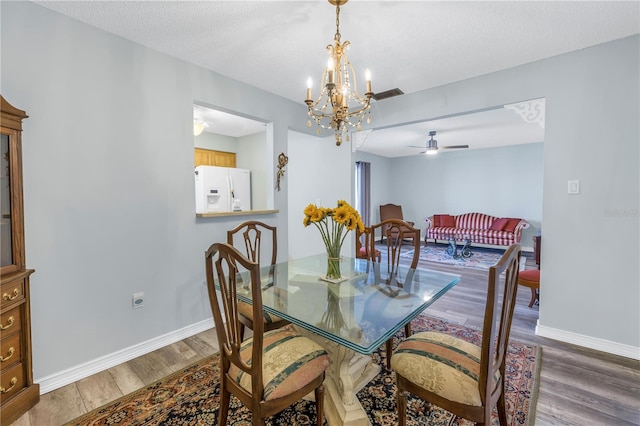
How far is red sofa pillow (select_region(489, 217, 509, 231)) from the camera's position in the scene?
635 centimetres

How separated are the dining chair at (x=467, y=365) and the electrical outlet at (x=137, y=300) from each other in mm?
1938

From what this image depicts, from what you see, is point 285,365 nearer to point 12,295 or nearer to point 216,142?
point 12,295

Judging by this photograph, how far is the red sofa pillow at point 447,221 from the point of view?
714 cm

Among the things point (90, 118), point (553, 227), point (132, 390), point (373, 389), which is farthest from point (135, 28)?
point (553, 227)

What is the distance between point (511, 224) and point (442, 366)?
20.5ft

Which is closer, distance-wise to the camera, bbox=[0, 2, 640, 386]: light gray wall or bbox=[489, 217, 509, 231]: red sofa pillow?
bbox=[0, 2, 640, 386]: light gray wall

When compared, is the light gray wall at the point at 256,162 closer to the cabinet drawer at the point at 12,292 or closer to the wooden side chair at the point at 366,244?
the wooden side chair at the point at 366,244

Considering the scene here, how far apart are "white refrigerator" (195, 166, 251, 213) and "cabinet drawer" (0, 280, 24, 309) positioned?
2.86 metres

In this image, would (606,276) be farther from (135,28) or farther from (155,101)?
(135,28)

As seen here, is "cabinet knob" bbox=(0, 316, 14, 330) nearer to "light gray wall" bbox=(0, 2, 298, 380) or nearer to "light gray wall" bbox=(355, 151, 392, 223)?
"light gray wall" bbox=(0, 2, 298, 380)

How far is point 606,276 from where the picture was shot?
2.24 m

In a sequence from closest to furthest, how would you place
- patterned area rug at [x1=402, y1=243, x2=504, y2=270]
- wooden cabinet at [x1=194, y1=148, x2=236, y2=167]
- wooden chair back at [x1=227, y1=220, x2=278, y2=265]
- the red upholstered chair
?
1. wooden chair back at [x1=227, y1=220, x2=278, y2=265]
2. the red upholstered chair
3. wooden cabinet at [x1=194, y1=148, x2=236, y2=167]
4. patterned area rug at [x1=402, y1=243, x2=504, y2=270]

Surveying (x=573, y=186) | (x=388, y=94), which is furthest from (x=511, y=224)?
(x=388, y=94)

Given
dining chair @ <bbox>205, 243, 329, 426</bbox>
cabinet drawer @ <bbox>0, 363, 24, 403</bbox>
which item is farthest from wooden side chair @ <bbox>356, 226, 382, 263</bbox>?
cabinet drawer @ <bbox>0, 363, 24, 403</bbox>
